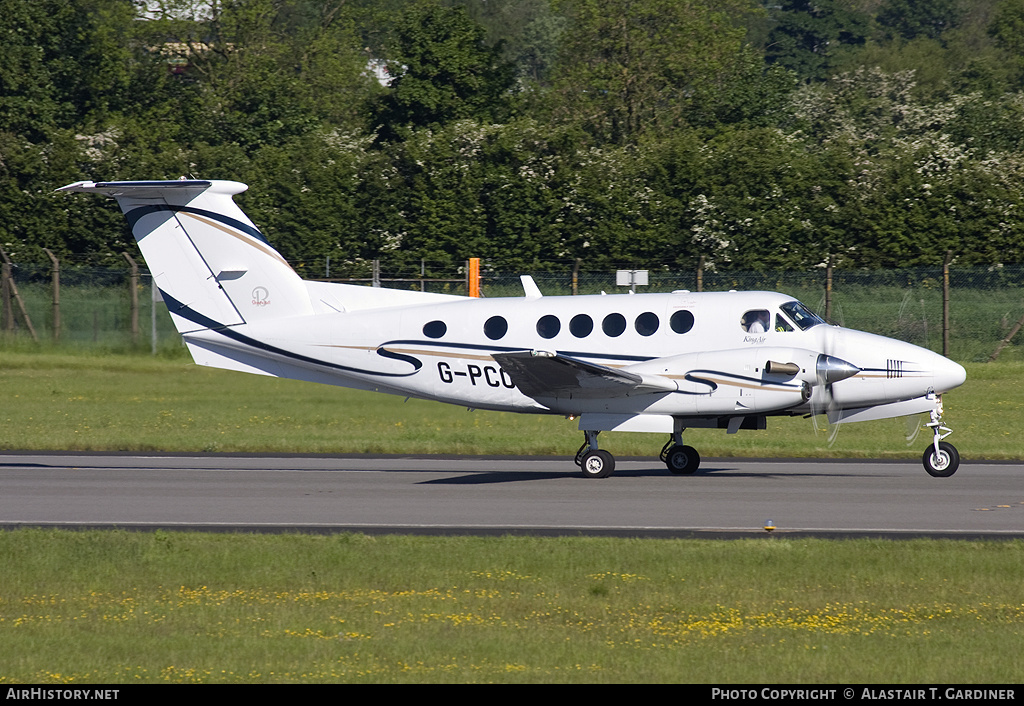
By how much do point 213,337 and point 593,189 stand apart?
82.0 ft

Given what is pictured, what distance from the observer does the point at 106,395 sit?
2925 cm

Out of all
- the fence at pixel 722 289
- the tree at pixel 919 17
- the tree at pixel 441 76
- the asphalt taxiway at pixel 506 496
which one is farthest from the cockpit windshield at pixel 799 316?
the tree at pixel 919 17

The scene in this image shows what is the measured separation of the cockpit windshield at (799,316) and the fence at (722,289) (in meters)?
12.7

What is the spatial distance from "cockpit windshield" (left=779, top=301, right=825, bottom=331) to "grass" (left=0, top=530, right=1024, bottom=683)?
18.3ft

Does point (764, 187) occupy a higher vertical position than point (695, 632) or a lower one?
higher

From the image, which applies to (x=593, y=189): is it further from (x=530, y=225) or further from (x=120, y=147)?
(x=120, y=147)

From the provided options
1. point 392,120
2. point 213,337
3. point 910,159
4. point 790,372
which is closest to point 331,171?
point 392,120

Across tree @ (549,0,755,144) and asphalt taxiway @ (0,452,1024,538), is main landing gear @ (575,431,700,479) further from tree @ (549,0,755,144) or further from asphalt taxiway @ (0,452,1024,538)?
tree @ (549,0,755,144)

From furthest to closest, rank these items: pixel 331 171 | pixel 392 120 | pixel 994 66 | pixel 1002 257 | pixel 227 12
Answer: pixel 994 66 < pixel 227 12 < pixel 392 120 < pixel 331 171 < pixel 1002 257

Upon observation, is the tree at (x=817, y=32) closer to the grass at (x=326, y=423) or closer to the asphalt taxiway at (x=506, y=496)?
the grass at (x=326, y=423)

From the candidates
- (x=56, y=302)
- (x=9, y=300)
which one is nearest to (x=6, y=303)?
(x=9, y=300)

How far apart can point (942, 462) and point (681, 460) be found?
364 cm

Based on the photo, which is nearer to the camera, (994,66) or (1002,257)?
(1002,257)

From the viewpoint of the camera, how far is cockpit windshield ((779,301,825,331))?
17391mm
